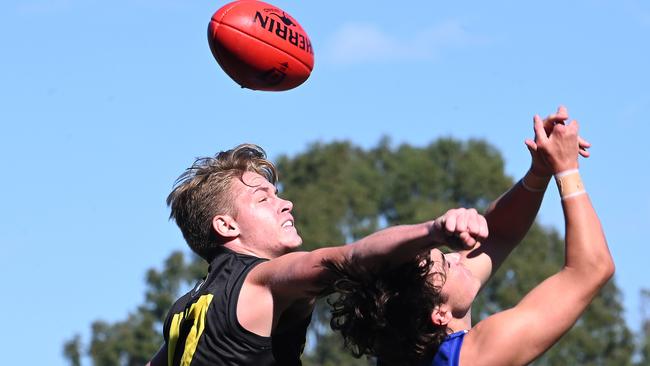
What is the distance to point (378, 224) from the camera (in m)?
47.0

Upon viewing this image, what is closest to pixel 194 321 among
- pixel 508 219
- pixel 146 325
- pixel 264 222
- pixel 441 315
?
pixel 264 222

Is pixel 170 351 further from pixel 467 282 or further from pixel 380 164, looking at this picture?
pixel 380 164

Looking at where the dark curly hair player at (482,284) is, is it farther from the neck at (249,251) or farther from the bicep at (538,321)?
the neck at (249,251)

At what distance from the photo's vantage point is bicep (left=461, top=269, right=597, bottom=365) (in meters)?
5.10

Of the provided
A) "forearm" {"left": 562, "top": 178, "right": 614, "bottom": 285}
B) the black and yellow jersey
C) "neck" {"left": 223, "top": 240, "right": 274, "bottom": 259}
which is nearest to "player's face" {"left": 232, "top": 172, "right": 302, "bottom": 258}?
"neck" {"left": 223, "top": 240, "right": 274, "bottom": 259}

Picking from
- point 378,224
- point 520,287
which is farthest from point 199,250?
point 378,224

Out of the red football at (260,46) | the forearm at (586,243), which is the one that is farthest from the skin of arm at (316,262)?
the red football at (260,46)

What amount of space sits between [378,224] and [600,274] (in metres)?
42.0

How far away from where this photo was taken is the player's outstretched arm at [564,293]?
507 cm

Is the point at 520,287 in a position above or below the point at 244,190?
above

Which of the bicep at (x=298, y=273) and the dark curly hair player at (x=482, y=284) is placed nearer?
the dark curly hair player at (x=482, y=284)

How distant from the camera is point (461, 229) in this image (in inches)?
181

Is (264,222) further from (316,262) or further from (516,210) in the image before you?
(516,210)

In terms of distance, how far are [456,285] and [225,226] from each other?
124cm
